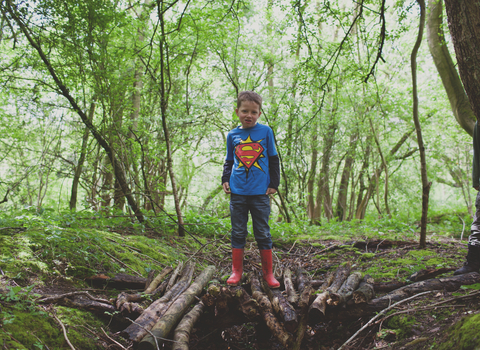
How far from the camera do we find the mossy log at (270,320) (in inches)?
84.9

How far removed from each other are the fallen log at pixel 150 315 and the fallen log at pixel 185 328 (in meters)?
0.20

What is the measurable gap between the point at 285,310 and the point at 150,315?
1.04 m

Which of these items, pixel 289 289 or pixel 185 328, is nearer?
pixel 185 328

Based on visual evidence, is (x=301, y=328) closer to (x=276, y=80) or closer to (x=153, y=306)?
(x=153, y=306)

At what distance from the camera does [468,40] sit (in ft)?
7.57

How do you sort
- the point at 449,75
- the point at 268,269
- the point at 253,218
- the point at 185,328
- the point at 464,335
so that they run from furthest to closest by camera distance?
the point at 449,75, the point at 253,218, the point at 268,269, the point at 185,328, the point at 464,335

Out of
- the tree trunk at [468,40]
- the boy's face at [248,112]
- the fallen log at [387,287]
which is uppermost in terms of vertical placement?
the tree trunk at [468,40]

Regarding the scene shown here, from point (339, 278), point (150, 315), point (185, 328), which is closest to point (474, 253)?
point (339, 278)

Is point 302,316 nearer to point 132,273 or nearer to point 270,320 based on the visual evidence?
point 270,320

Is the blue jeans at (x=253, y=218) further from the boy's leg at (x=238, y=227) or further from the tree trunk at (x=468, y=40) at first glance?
the tree trunk at (x=468, y=40)

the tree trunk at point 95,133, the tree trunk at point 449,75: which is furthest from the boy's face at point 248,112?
the tree trunk at point 449,75

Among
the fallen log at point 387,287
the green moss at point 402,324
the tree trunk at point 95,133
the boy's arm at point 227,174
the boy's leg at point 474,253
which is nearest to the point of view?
the green moss at point 402,324

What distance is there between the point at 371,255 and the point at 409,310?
103 inches

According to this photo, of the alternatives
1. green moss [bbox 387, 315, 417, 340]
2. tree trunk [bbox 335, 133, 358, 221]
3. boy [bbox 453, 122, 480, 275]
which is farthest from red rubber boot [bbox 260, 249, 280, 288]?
tree trunk [bbox 335, 133, 358, 221]
